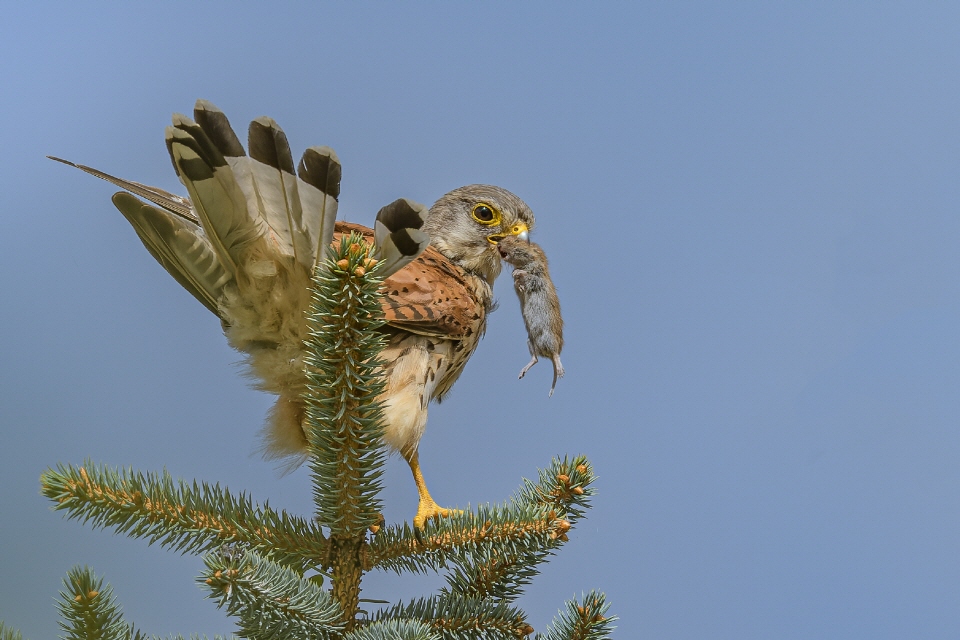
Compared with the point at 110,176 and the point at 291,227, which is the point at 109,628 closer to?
the point at 291,227

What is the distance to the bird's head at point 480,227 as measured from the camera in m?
2.22

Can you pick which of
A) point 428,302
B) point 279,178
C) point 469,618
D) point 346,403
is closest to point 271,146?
point 279,178

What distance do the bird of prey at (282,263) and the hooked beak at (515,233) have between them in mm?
153

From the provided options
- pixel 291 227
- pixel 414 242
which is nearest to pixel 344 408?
pixel 414 242

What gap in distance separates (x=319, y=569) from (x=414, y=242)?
1.90ft

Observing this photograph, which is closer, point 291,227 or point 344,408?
point 344,408

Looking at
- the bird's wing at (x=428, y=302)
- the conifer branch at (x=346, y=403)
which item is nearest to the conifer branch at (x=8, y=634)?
the conifer branch at (x=346, y=403)

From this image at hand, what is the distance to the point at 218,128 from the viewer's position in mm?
1259

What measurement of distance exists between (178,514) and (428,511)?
514mm

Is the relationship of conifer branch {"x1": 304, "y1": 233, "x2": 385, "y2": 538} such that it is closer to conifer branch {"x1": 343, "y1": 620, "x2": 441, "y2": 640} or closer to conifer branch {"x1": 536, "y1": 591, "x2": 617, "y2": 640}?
conifer branch {"x1": 343, "y1": 620, "x2": 441, "y2": 640}

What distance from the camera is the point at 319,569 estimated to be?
1300 millimetres

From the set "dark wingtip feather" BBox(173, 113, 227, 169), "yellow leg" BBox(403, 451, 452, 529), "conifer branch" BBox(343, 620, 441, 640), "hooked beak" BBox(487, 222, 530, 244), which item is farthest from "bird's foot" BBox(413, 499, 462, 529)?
"hooked beak" BBox(487, 222, 530, 244)

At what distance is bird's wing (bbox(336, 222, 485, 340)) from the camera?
1.68 meters

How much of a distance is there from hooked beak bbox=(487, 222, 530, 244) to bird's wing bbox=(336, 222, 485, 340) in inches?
9.6
